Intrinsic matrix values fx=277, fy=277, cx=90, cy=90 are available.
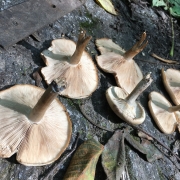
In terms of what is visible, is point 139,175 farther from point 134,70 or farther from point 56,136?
point 134,70

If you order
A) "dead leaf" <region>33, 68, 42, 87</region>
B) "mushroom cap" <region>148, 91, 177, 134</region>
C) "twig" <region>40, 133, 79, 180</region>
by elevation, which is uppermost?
"mushroom cap" <region>148, 91, 177, 134</region>

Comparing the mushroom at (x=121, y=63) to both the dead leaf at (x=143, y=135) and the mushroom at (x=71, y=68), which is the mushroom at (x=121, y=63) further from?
the dead leaf at (x=143, y=135)

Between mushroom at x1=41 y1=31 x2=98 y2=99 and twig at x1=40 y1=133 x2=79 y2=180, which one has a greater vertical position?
mushroom at x1=41 y1=31 x2=98 y2=99

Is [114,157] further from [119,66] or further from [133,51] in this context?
[133,51]

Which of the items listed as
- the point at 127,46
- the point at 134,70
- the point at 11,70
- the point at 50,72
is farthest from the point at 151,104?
the point at 11,70

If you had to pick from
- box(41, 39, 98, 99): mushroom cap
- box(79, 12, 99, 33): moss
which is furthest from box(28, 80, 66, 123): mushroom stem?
box(79, 12, 99, 33): moss

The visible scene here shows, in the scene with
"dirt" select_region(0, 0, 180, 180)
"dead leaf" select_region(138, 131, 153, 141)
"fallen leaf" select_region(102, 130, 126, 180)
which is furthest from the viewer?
"dead leaf" select_region(138, 131, 153, 141)

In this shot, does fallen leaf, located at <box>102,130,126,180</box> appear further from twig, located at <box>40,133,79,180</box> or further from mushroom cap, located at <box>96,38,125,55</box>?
mushroom cap, located at <box>96,38,125,55</box>
